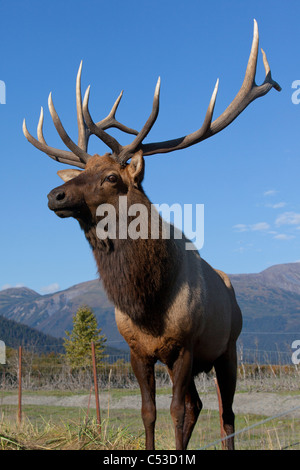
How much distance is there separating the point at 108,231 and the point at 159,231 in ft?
1.54

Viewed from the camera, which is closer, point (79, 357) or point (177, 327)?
point (177, 327)

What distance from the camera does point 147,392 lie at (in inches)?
180

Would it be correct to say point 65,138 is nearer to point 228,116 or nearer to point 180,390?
point 228,116

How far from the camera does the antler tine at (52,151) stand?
5688 mm

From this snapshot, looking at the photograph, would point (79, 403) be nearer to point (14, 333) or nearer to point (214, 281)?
point (214, 281)

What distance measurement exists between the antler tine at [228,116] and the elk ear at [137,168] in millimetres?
434

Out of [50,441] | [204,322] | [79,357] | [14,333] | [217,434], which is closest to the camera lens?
[204,322]

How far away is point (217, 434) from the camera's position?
899 centimetres

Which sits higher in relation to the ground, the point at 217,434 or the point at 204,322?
the point at 204,322

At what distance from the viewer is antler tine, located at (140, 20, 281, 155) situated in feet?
16.9

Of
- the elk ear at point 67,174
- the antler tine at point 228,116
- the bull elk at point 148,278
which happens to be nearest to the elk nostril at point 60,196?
the bull elk at point 148,278

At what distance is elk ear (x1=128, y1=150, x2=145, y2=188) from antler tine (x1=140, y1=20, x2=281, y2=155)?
0.43 metres
